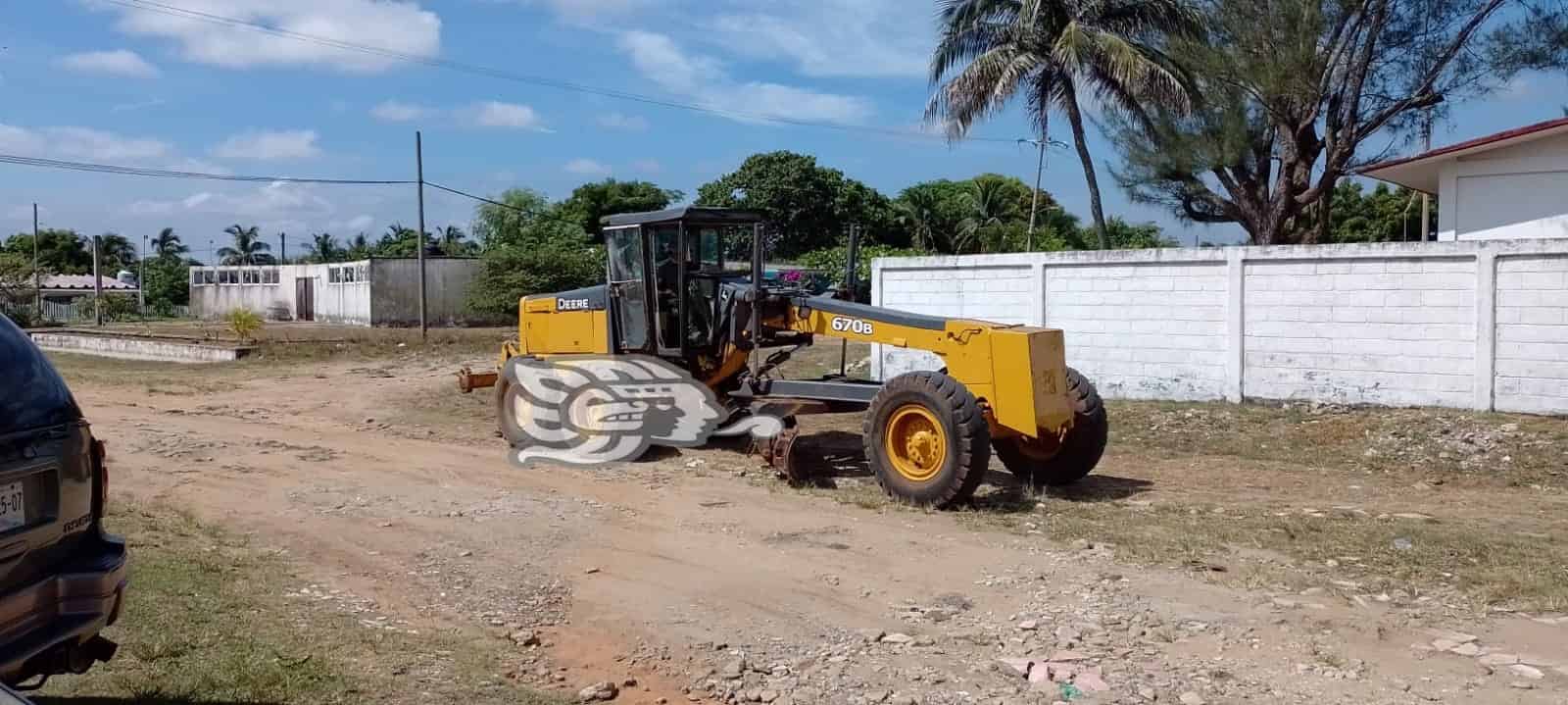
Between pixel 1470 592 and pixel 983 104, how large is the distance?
19451 mm

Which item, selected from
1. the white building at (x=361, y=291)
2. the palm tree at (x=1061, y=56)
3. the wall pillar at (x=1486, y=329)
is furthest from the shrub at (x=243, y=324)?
the wall pillar at (x=1486, y=329)

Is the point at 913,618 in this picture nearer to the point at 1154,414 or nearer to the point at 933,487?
the point at 933,487

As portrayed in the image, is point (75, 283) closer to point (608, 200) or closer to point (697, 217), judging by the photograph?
point (608, 200)

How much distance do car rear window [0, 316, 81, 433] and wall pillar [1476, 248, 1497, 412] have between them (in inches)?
477

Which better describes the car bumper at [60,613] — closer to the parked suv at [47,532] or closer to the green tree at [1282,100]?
the parked suv at [47,532]

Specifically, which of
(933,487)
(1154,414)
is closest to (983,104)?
(1154,414)

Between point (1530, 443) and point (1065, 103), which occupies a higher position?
point (1065, 103)

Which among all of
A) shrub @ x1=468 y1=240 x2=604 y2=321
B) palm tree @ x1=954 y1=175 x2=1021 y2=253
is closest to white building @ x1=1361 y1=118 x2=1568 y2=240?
shrub @ x1=468 y1=240 x2=604 y2=321

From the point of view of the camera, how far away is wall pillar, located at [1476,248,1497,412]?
477 inches

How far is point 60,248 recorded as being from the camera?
75125 mm

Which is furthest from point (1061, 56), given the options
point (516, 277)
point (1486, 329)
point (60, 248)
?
point (60, 248)

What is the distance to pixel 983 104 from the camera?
2494 cm

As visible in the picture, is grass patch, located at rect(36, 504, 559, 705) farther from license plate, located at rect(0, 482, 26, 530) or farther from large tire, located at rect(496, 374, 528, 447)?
large tire, located at rect(496, 374, 528, 447)

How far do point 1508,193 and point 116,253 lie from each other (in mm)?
90124
